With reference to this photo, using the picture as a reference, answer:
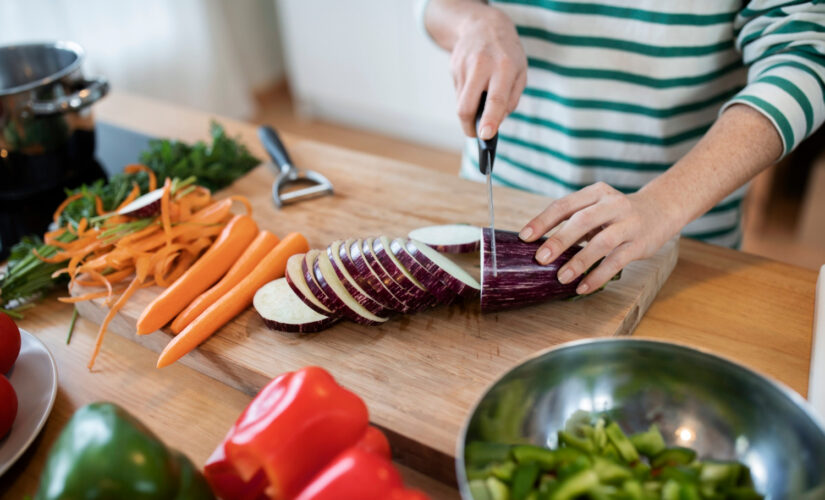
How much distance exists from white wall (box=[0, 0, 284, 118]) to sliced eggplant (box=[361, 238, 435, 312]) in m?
3.61

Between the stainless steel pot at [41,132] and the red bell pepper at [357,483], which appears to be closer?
the red bell pepper at [357,483]

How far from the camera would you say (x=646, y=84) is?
1769 millimetres

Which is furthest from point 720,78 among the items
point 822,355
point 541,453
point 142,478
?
point 142,478

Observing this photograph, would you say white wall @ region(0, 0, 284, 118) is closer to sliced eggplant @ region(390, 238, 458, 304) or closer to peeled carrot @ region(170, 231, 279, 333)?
A: peeled carrot @ region(170, 231, 279, 333)

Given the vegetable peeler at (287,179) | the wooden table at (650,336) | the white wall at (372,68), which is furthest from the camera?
the white wall at (372,68)

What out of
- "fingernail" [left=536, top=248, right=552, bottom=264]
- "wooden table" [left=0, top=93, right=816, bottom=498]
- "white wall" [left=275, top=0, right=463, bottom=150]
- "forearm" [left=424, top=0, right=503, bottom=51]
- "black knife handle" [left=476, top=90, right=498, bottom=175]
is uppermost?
"forearm" [left=424, top=0, right=503, bottom=51]

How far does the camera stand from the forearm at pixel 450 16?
1.76 m

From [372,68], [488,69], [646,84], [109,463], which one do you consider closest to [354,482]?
[109,463]

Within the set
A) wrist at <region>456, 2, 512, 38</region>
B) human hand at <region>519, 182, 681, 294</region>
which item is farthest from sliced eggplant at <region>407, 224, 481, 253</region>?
wrist at <region>456, 2, 512, 38</region>

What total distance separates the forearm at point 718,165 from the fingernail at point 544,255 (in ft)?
0.87

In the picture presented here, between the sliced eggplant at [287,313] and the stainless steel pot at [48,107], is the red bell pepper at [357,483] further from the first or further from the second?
the stainless steel pot at [48,107]

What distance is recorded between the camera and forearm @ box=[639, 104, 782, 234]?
4.77 ft

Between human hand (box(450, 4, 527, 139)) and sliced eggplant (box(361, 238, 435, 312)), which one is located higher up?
human hand (box(450, 4, 527, 139))

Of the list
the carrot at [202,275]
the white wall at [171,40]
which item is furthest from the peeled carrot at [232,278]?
the white wall at [171,40]
